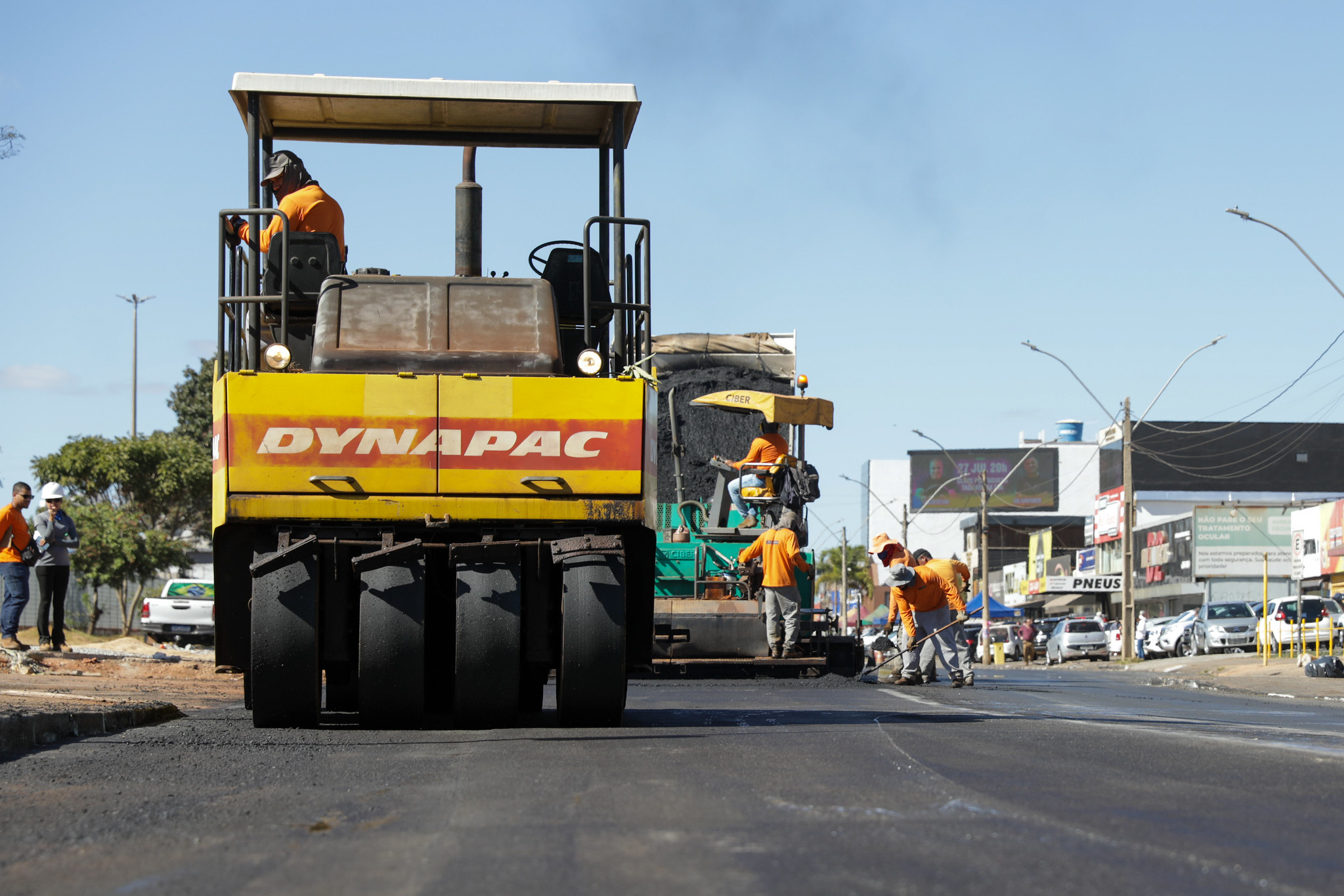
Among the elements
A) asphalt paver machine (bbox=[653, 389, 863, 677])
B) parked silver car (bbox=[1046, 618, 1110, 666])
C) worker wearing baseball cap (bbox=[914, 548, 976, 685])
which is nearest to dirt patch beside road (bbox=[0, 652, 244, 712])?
asphalt paver machine (bbox=[653, 389, 863, 677])

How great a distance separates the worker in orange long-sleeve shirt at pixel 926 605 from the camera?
16.4 metres

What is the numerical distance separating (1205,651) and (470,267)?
3204 cm

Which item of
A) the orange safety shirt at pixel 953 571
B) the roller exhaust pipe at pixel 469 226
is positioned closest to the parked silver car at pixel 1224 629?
the orange safety shirt at pixel 953 571

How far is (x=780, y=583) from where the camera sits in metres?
16.0

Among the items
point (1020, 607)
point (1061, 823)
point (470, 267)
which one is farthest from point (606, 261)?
point (1020, 607)

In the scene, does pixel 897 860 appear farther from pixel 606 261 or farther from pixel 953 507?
pixel 953 507

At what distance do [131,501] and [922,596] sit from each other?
34.4 m

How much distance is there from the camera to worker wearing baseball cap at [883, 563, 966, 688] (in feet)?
53.8

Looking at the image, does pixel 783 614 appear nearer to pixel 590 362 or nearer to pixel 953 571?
pixel 953 571

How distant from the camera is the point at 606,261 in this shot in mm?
9867

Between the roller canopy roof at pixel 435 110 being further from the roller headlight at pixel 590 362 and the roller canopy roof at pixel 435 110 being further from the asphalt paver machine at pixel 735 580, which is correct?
the asphalt paver machine at pixel 735 580

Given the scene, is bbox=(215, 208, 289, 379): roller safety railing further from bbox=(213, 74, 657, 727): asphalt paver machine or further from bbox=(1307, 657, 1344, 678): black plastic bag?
bbox=(1307, 657, 1344, 678): black plastic bag

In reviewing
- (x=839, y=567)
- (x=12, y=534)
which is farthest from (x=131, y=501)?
(x=839, y=567)

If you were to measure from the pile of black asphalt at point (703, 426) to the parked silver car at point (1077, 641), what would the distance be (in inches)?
1075
